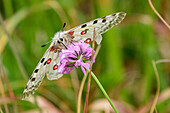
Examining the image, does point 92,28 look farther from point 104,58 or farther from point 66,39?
point 104,58

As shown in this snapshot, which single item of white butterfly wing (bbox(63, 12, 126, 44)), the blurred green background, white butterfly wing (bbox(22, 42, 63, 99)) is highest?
white butterfly wing (bbox(63, 12, 126, 44))

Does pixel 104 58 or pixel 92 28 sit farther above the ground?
pixel 92 28

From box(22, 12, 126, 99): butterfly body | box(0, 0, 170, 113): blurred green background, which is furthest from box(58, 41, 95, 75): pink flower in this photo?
box(0, 0, 170, 113): blurred green background

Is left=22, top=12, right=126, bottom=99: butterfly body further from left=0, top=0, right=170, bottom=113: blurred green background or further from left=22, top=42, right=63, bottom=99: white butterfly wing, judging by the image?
left=0, top=0, right=170, bottom=113: blurred green background

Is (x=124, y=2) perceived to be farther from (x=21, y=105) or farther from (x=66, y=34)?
(x=66, y=34)

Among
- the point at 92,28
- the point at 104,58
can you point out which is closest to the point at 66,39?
the point at 92,28

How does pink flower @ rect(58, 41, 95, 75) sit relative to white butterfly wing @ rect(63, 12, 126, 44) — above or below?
below

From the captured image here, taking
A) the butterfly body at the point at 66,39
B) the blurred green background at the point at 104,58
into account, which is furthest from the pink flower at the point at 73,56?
the blurred green background at the point at 104,58
